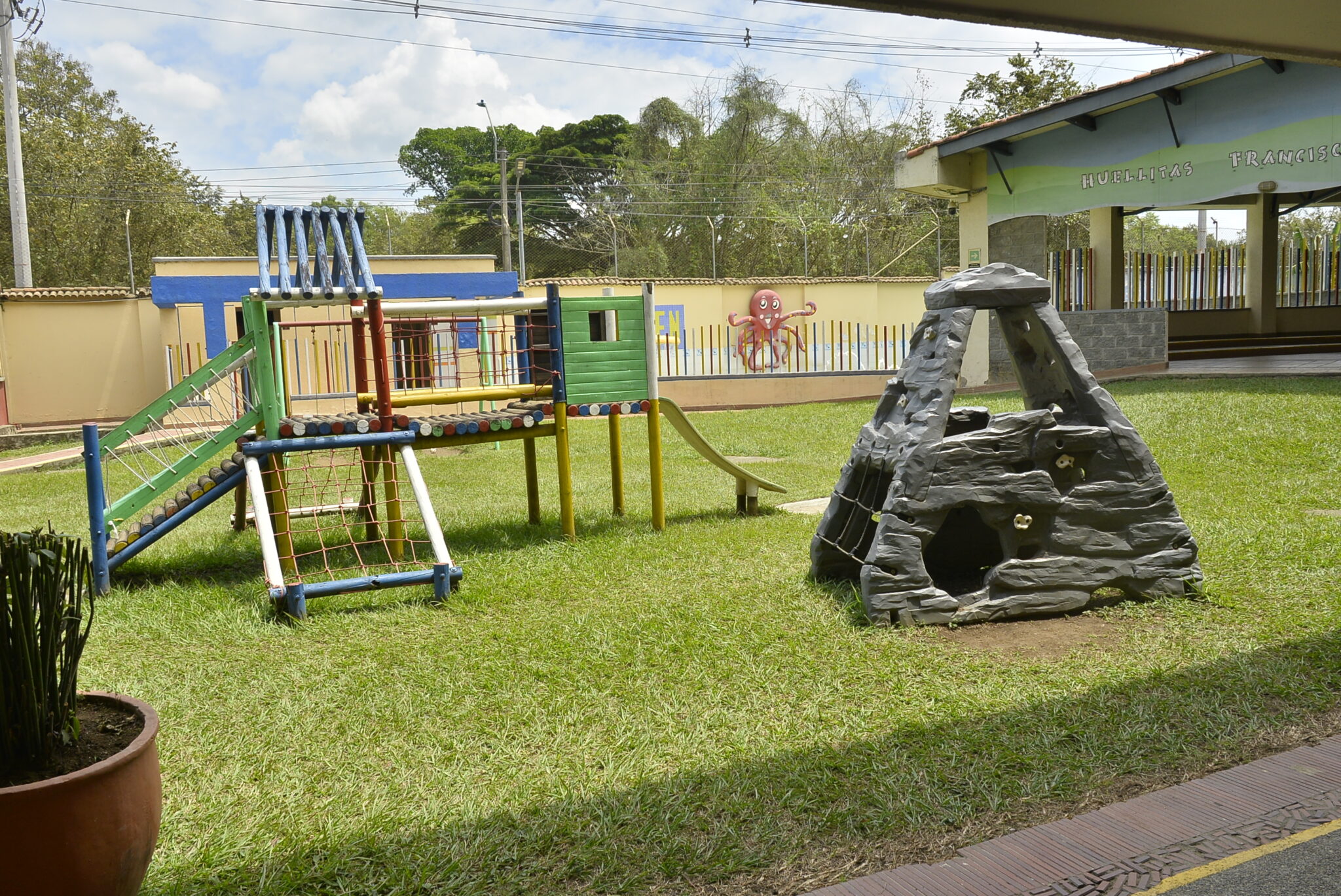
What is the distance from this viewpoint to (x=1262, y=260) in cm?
1923

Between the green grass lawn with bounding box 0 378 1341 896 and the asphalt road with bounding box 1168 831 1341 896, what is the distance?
0.50 meters

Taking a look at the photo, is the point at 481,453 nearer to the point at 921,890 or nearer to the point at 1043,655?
the point at 1043,655

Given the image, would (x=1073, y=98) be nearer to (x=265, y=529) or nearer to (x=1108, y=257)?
(x=1108, y=257)

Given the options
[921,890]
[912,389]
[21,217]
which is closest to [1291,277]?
[912,389]

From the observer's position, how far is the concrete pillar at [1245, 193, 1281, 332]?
19.0 meters

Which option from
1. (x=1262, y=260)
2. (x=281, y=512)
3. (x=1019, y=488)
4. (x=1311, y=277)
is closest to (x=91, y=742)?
(x=1019, y=488)

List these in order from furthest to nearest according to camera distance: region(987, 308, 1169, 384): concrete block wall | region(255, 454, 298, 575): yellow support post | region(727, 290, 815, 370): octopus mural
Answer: region(727, 290, 815, 370): octopus mural → region(987, 308, 1169, 384): concrete block wall → region(255, 454, 298, 575): yellow support post

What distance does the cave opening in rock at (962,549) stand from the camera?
654 centimetres

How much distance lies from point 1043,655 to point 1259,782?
4.83 ft

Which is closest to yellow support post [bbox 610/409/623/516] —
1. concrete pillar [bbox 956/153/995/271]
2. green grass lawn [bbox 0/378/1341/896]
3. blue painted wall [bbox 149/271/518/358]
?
green grass lawn [bbox 0/378/1341/896]

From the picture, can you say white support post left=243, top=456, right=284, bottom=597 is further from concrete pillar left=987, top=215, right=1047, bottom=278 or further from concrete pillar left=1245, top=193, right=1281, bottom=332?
concrete pillar left=1245, top=193, right=1281, bottom=332

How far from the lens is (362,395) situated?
8.38 meters

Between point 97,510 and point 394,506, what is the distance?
2083 millimetres

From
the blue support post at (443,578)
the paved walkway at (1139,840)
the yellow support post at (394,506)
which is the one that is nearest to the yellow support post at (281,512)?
the yellow support post at (394,506)
